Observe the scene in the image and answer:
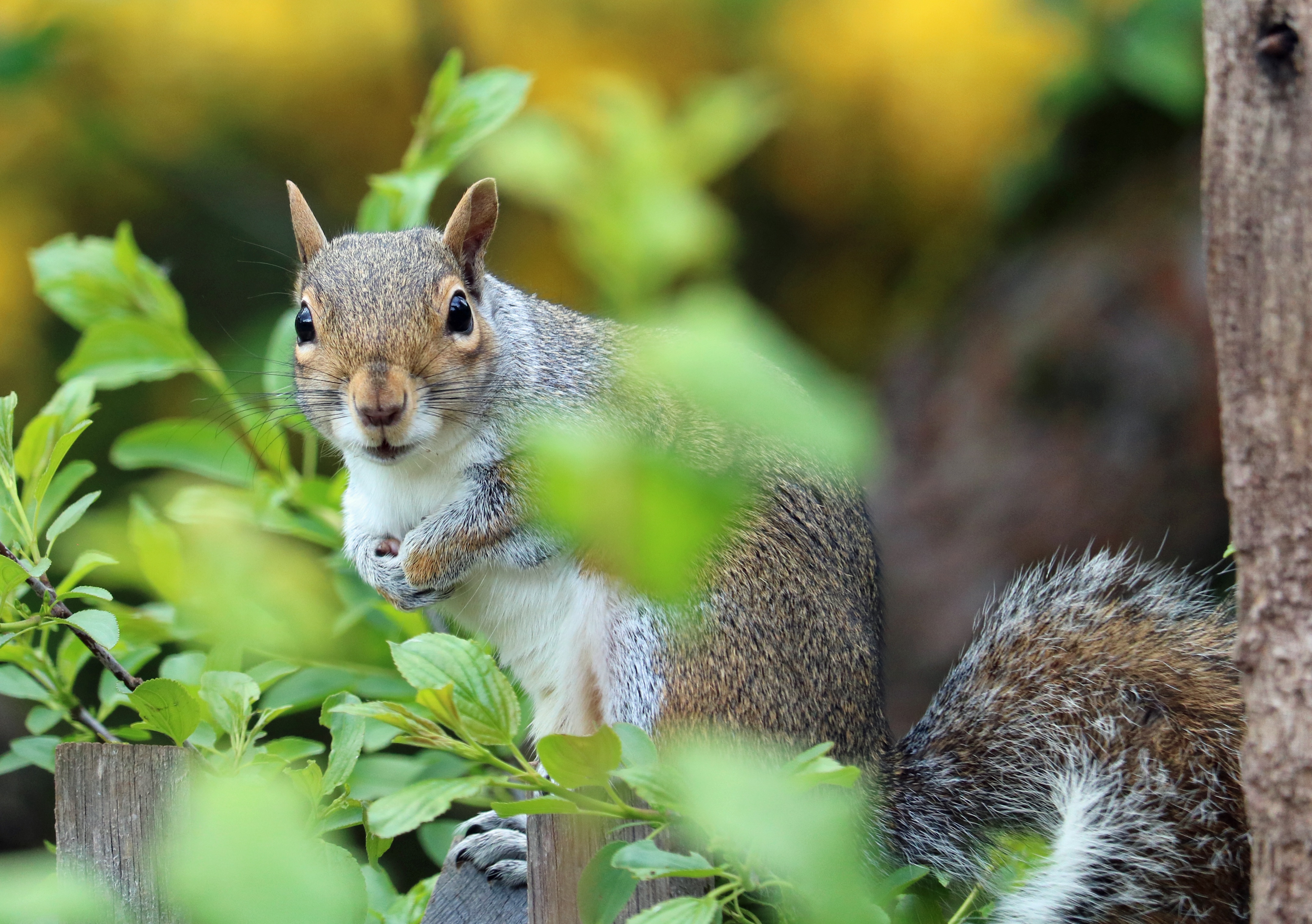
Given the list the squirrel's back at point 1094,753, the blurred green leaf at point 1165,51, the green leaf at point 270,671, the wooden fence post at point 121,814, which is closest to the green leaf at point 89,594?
the wooden fence post at point 121,814

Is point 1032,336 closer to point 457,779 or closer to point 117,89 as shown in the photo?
point 117,89

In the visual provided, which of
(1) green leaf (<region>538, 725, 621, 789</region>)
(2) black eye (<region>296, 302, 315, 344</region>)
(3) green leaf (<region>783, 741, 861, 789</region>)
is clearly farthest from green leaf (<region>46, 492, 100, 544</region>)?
(3) green leaf (<region>783, 741, 861, 789</region>)

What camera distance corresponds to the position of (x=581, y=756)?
0.75m

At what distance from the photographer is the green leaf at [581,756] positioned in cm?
74

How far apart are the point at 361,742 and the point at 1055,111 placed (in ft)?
6.36

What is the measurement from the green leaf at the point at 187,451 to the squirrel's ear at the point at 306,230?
23 centimetres

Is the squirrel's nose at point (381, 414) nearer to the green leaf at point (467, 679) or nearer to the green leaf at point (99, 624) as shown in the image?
the green leaf at point (99, 624)

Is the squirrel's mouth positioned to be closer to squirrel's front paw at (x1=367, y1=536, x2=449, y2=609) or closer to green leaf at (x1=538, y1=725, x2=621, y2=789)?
squirrel's front paw at (x1=367, y1=536, x2=449, y2=609)

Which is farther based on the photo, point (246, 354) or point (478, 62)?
point (478, 62)

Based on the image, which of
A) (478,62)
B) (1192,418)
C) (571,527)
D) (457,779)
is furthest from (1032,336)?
(571,527)

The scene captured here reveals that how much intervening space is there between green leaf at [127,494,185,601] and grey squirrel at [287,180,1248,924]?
0.61 feet

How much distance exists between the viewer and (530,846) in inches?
37.7

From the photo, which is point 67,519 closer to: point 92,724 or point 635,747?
point 92,724

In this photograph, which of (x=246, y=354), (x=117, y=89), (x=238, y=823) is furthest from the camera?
(x=117, y=89)
